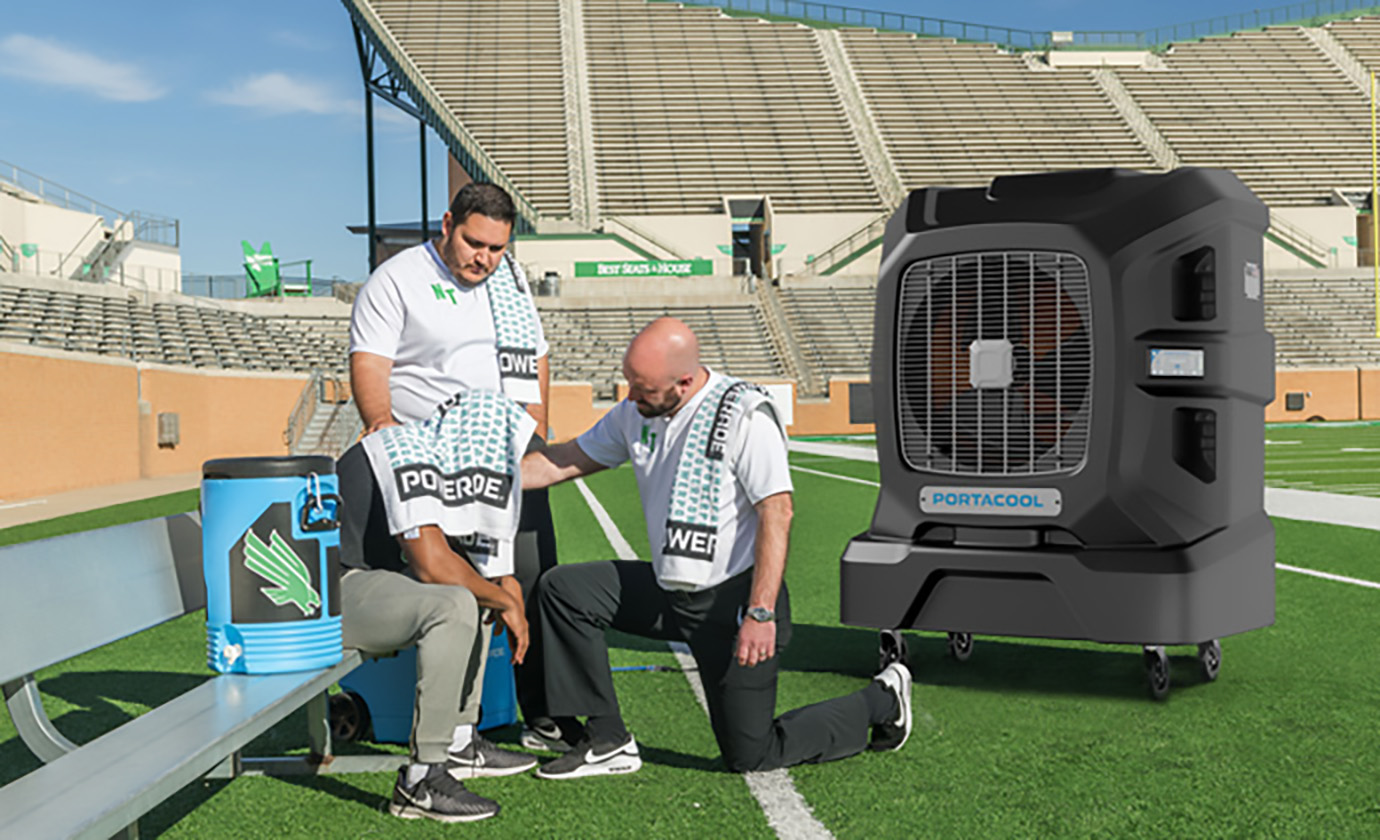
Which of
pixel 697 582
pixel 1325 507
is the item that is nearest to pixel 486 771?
pixel 697 582

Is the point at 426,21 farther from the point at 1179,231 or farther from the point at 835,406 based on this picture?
the point at 1179,231

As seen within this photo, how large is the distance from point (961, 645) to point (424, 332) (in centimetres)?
290

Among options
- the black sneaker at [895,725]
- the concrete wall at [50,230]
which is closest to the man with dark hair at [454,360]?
the black sneaker at [895,725]

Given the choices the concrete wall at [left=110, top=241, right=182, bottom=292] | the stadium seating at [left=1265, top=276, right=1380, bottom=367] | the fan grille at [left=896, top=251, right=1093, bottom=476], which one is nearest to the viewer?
the fan grille at [left=896, top=251, right=1093, bottom=476]

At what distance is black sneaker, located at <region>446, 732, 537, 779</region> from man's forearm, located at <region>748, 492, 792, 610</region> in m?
0.97

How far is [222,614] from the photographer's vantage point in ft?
11.4

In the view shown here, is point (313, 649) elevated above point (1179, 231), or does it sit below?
below

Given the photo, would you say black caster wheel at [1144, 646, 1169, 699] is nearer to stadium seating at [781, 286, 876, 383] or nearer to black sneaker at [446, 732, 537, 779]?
black sneaker at [446, 732, 537, 779]

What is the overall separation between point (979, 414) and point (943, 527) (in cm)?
47

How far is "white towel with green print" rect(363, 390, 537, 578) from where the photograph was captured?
3.80m

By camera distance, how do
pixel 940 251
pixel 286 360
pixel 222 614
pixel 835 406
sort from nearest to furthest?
pixel 222 614, pixel 940 251, pixel 286 360, pixel 835 406

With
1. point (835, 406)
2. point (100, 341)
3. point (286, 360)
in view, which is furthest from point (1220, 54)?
point (100, 341)

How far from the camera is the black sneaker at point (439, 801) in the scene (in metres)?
3.57

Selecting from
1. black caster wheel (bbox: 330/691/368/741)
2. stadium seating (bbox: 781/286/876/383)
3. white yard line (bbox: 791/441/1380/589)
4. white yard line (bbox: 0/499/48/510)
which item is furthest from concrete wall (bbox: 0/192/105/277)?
black caster wheel (bbox: 330/691/368/741)
